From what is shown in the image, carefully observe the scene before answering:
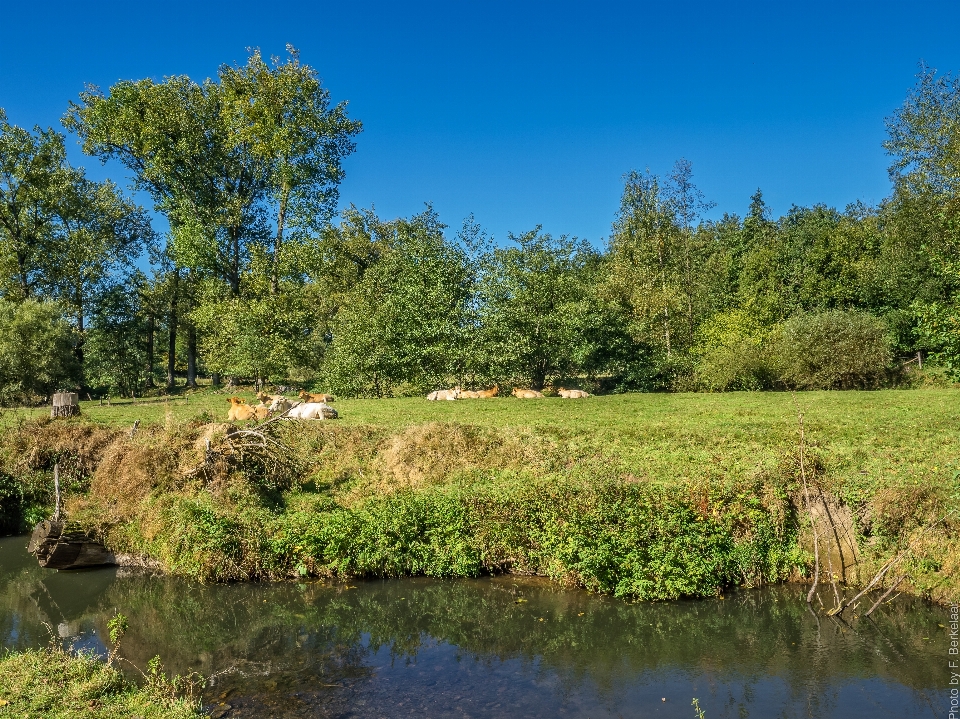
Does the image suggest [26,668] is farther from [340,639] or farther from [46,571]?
[46,571]

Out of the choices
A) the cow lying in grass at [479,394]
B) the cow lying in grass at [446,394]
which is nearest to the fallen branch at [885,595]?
the cow lying in grass at [479,394]

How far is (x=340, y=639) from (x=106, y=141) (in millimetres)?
40767

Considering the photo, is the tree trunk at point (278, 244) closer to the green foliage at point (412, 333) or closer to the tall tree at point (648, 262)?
the green foliage at point (412, 333)

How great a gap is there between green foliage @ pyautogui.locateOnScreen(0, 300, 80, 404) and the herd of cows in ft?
44.1

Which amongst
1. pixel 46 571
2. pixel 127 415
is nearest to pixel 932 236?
pixel 127 415

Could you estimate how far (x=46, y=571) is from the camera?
1656 cm

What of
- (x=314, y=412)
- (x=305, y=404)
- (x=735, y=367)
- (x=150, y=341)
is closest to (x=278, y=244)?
(x=150, y=341)

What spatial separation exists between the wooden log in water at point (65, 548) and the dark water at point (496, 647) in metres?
0.68

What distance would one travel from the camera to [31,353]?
1421 inches

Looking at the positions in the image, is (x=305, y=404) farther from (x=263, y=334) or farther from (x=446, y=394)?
(x=263, y=334)

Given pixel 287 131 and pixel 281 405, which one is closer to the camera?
pixel 281 405

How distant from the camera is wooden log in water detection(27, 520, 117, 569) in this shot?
1623 centimetres

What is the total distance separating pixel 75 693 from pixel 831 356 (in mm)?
33603

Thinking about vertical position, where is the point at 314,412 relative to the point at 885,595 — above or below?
above
